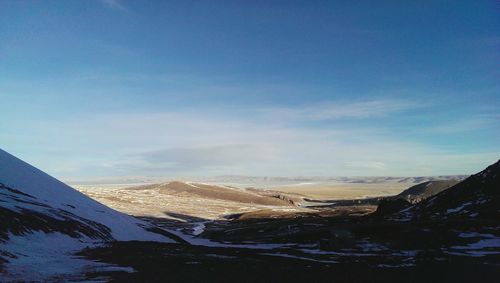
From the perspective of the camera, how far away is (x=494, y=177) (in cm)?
10931

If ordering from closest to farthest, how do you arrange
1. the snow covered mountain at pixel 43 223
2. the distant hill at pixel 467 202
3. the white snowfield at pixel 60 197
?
the snow covered mountain at pixel 43 223
the white snowfield at pixel 60 197
the distant hill at pixel 467 202

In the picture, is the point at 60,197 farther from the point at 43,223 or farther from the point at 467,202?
the point at 467,202

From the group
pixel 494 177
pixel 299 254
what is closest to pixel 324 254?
pixel 299 254

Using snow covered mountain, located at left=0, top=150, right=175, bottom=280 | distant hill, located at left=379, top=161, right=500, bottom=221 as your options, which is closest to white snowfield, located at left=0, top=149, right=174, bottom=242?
snow covered mountain, located at left=0, top=150, right=175, bottom=280

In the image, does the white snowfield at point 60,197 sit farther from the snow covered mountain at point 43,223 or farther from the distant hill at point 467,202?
the distant hill at point 467,202

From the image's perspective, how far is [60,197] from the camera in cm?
9394

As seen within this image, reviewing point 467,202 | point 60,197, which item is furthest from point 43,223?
point 467,202

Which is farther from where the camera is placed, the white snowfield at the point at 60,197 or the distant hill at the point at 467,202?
the distant hill at the point at 467,202

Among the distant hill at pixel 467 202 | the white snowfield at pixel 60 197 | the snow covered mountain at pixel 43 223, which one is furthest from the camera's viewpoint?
the distant hill at pixel 467 202

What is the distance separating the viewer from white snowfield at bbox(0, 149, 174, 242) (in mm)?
83500

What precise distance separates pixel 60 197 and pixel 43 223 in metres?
38.3

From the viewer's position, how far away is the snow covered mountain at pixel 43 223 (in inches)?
1574

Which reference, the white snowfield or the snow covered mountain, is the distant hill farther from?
the snow covered mountain

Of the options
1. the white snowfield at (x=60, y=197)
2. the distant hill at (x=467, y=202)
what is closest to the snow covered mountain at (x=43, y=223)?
the white snowfield at (x=60, y=197)
